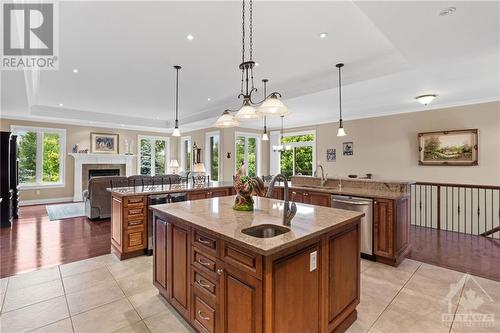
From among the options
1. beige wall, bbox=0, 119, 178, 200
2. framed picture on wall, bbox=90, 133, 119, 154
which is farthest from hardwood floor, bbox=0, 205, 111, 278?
framed picture on wall, bbox=90, 133, 119, 154

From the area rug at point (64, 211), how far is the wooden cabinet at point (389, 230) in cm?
668

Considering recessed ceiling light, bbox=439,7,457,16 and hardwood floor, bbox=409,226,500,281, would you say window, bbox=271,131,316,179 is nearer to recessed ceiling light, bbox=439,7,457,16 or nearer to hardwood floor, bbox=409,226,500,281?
hardwood floor, bbox=409,226,500,281

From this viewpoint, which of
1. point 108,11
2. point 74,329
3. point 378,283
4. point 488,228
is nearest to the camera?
point 74,329

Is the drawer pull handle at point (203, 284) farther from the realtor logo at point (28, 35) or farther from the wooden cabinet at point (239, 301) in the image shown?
the realtor logo at point (28, 35)

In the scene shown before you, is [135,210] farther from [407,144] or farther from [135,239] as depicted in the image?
[407,144]

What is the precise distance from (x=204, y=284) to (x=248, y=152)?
7696 millimetres

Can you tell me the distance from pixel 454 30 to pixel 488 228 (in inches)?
191

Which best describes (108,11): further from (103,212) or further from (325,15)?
(103,212)

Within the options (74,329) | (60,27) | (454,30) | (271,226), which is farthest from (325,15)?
(74,329)

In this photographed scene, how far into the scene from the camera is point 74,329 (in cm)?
203

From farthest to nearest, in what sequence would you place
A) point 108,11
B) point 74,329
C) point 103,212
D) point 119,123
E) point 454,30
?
point 119,123, point 103,212, point 108,11, point 454,30, point 74,329

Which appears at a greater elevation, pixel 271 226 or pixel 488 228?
pixel 271 226

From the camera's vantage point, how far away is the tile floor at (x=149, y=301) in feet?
6.83

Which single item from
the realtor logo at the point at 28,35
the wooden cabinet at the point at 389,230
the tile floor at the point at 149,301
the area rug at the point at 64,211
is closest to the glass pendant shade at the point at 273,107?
the tile floor at the point at 149,301
